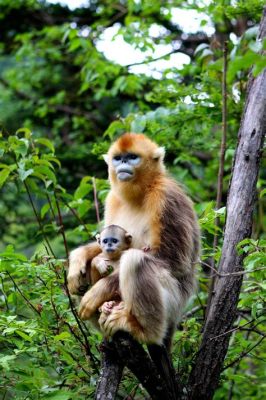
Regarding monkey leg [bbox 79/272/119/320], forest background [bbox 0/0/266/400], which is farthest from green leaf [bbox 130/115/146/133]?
monkey leg [bbox 79/272/119/320]

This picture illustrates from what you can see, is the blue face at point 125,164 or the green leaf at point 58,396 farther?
the blue face at point 125,164

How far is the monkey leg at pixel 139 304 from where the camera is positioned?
3.60 m

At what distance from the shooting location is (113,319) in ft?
11.7

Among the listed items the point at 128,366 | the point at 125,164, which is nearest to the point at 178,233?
the point at 125,164

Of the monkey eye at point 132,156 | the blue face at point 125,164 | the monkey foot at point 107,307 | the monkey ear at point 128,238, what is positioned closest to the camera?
the monkey foot at point 107,307

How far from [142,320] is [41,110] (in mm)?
5703

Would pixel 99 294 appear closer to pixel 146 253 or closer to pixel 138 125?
pixel 146 253

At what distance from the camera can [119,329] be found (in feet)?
11.7

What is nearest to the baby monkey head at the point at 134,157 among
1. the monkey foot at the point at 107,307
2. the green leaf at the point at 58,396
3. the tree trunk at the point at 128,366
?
the monkey foot at the point at 107,307

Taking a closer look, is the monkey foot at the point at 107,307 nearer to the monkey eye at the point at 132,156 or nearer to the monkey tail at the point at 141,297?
the monkey tail at the point at 141,297

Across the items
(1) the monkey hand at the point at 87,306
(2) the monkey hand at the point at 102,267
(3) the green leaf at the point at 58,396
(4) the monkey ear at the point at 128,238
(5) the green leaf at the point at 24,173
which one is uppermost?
(5) the green leaf at the point at 24,173

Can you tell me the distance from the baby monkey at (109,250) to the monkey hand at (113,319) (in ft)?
1.11

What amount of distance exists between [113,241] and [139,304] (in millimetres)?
569

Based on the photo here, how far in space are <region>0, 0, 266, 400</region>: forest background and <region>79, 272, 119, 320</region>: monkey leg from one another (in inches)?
7.3
